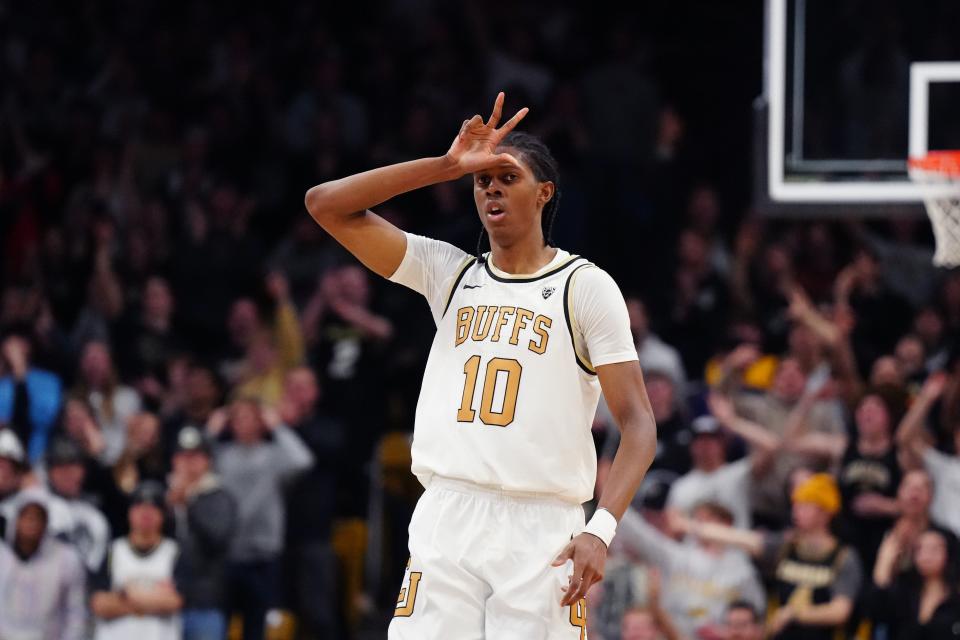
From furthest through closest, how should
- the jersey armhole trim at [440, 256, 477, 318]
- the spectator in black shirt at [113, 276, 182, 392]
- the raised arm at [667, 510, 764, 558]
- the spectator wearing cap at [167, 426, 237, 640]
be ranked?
the spectator in black shirt at [113, 276, 182, 392]
the spectator wearing cap at [167, 426, 237, 640]
the raised arm at [667, 510, 764, 558]
the jersey armhole trim at [440, 256, 477, 318]

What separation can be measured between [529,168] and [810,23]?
3522mm

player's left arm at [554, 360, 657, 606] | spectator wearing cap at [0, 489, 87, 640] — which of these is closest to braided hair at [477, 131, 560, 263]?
player's left arm at [554, 360, 657, 606]

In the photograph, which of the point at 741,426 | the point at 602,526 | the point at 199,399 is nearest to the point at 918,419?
the point at 741,426

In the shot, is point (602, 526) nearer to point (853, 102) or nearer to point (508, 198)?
point (508, 198)

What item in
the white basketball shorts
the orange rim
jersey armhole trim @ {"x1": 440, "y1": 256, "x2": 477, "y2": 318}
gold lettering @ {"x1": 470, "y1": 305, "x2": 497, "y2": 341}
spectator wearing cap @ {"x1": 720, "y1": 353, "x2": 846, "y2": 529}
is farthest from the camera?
spectator wearing cap @ {"x1": 720, "y1": 353, "x2": 846, "y2": 529}

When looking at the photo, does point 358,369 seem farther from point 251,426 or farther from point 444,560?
point 444,560

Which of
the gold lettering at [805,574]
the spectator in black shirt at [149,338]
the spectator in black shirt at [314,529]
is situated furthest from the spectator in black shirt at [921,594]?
the spectator in black shirt at [149,338]

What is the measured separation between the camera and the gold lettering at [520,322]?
5.31 m

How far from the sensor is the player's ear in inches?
216

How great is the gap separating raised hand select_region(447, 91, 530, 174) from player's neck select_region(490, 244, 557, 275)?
1.03 feet

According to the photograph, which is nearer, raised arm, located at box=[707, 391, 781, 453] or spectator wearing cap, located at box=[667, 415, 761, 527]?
spectator wearing cap, located at box=[667, 415, 761, 527]

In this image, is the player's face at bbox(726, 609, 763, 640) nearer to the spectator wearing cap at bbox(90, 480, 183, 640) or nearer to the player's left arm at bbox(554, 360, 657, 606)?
the spectator wearing cap at bbox(90, 480, 183, 640)

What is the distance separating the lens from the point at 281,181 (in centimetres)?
1366

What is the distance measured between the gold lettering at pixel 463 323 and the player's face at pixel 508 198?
26 cm
